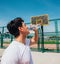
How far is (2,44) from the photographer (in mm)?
17062

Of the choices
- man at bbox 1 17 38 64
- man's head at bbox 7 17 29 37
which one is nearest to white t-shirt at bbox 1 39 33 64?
man at bbox 1 17 38 64

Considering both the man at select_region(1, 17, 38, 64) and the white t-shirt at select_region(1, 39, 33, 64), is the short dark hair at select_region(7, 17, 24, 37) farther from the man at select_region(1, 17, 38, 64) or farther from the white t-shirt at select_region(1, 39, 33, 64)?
the white t-shirt at select_region(1, 39, 33, 64)

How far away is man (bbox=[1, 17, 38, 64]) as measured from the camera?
2242mm

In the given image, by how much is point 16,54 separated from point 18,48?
0.09 meters

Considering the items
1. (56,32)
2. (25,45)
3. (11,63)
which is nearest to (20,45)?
(25,45)

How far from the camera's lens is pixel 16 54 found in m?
2.29

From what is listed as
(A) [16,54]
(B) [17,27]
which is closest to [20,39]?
(B) [17,27]

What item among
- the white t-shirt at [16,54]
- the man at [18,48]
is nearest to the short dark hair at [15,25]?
the man at [18,48]

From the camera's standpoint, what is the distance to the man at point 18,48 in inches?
88.3

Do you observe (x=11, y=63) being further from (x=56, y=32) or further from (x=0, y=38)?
(x=0, y=38)

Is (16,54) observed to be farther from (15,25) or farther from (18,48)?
(15,25)

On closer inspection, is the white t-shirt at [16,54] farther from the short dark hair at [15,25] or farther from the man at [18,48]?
the short dark hair at [15,25]

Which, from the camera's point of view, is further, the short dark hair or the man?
the short dark hair

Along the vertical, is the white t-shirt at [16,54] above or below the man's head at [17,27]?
below
